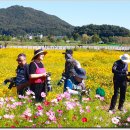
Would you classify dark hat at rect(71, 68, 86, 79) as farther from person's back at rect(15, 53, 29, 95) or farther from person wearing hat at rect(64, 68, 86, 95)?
person's back at rect(15, 53, 29, 95)

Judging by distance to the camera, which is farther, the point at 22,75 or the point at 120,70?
the point at 120,70

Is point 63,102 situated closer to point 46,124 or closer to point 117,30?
point 46,124

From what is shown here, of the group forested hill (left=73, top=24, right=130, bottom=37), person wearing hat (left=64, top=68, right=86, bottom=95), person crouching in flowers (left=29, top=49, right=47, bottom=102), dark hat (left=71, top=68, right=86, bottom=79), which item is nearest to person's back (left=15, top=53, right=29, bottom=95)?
person crouching in flowers (left=29, top=49, right=47, bottom=102)

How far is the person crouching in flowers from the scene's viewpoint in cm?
762

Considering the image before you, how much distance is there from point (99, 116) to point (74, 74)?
246 centimetres

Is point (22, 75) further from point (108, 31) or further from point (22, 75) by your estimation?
point (108, 31)

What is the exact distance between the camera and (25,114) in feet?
19.6

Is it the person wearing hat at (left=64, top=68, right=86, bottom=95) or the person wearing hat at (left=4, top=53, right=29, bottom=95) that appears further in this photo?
the person wearing hat at (left=64, top=68, right=86, bottom=95)

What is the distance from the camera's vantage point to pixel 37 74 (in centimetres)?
761

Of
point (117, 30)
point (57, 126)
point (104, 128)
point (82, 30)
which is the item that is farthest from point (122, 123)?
point (82, 30)

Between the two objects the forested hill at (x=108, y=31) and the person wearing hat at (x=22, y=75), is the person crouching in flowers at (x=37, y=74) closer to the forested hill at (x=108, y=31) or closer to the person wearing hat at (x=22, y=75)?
the person wearing hat at (x=22, y=75)

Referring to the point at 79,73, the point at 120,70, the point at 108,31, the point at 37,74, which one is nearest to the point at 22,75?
the point at 37,74

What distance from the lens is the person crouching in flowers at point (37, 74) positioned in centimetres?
762

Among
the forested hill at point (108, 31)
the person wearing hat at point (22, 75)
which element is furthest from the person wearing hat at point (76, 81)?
the forested hill at point (108, 31)
